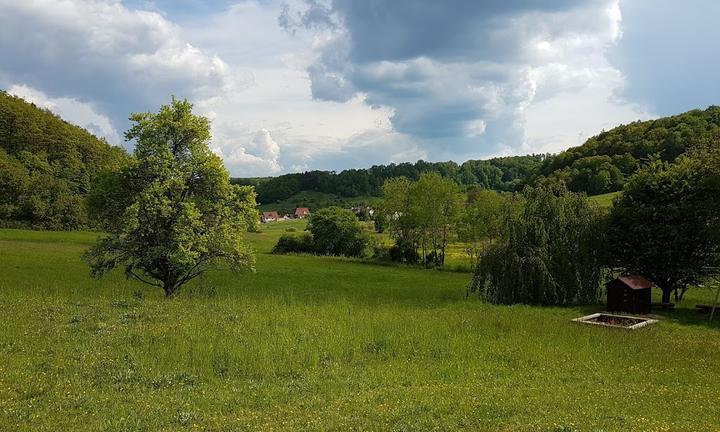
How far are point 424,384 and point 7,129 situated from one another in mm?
128869

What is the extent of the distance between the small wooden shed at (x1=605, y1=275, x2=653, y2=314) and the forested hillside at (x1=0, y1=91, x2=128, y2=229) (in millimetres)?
68254

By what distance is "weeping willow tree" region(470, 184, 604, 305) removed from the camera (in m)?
27.0

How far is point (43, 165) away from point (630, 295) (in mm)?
109126

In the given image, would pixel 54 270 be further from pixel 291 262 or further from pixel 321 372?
pixel 321 372

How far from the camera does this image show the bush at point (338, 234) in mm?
70312

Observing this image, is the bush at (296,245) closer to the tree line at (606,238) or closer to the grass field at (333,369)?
the tree line at (606,238)

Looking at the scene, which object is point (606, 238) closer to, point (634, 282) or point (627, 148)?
point (634, 282)

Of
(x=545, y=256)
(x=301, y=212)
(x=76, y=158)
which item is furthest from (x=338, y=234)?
(x=301, y=212)

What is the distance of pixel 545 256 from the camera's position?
2692 cm

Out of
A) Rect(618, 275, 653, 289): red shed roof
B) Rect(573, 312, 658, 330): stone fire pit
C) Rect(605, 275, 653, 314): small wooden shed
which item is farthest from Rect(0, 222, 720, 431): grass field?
Rect(618, 275, 653, 289): red shed roof

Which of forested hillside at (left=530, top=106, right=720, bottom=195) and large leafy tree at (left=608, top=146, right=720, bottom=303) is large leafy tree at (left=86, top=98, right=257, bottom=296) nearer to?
large leafy tree at (left=608, top=146, right=720, bottom=303)

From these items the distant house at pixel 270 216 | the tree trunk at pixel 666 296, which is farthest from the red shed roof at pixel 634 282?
the distant house at pixel 270 216

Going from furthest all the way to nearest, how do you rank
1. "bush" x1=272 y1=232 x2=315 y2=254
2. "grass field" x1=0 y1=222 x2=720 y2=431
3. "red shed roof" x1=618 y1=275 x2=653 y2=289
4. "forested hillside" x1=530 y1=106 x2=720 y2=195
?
"forested hillside" x1=530 y1=106 x2=720 y2=195 → "bush" x1=272 y1=232 x2=315 y2=254 → "red shed roof" x1=618 y1=275 x2=653 y2=289 → "grass field" x1=0 y1=222 x2=720 y2=431

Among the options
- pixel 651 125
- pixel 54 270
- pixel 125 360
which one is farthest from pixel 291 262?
pixel 651 125
